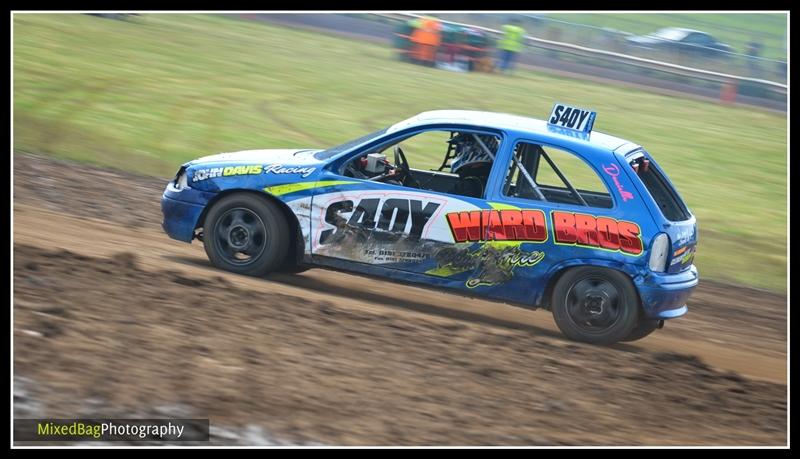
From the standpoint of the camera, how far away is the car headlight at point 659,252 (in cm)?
790

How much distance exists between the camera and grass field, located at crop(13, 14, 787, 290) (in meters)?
14.4

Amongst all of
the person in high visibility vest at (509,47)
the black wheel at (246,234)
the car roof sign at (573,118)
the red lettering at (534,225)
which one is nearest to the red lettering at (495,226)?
the red lettering at (534,225)

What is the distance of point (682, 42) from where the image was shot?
32.5m

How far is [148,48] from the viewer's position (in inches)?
882

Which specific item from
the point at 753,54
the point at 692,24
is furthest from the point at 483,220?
the point at 692,24

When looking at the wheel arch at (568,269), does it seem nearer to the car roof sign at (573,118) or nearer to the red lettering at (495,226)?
the red lettering at (495,226)

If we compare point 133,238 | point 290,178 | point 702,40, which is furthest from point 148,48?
point 702,40

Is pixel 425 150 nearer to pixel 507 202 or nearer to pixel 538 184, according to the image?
pixel 538 184

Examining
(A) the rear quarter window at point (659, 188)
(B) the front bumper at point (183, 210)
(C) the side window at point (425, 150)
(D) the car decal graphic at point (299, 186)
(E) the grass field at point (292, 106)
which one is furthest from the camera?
(C) the side window at point (425, 150)

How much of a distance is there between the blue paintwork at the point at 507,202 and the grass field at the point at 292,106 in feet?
15.5

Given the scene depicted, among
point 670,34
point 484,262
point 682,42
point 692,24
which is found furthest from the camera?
point 692,24

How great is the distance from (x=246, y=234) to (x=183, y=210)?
1.96 ft
